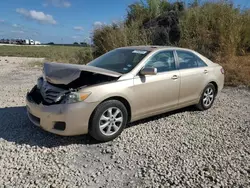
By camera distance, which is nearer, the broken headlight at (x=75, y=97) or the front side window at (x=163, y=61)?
the broken headlight at (x=75, y=97)

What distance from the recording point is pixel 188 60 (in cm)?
538

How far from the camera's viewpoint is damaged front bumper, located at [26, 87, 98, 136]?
370 cm

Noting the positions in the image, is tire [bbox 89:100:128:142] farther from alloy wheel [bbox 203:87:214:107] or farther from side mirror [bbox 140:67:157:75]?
alloy wheel [bbox 203:87:214:107]

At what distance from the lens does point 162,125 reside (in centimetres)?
483

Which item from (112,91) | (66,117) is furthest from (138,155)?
(66,117)

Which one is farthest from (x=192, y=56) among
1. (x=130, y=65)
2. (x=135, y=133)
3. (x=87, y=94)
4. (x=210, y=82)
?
(x=87, y=94)

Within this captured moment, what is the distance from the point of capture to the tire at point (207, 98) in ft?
18.7

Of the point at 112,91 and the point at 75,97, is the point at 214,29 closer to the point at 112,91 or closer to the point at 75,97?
the point at 112,91

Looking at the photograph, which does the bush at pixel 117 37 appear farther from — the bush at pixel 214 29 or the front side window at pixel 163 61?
the front side window at pixel 163 61

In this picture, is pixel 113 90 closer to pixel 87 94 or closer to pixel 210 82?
pixel 87 94

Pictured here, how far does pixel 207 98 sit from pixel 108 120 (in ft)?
9.44

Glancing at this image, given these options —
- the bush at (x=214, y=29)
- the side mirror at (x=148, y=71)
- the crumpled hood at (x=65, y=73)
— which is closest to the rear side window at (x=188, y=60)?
the side mirror at (x=148, y=71)

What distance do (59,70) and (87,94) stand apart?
2.58ft

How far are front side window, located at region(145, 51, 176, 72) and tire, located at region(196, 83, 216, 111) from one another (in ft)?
4.03
